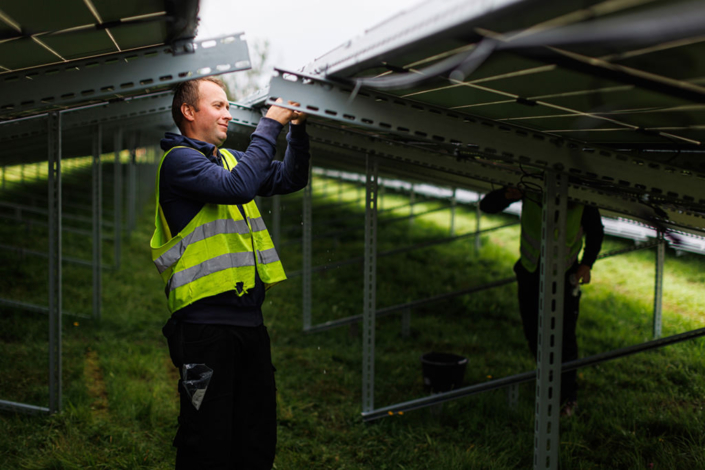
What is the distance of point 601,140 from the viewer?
2.13 m

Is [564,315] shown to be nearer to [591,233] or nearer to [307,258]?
[591,233]

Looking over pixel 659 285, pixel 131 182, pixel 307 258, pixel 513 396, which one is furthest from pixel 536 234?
pixel 131 182

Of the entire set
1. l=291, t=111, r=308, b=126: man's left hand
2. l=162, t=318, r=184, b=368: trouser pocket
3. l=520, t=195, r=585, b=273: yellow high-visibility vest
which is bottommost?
l=162, t=318, r=184, b=368: trouser pocket

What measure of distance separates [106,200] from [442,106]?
1359 centimetres

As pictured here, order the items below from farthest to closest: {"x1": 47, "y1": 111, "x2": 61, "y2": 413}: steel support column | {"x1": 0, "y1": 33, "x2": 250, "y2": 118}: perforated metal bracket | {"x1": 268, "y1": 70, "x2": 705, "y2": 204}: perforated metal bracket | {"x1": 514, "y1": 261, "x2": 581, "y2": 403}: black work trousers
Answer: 1. {"x1": 514, "y1": 261, "x2": 581, "y2": 403}: black work trousers
2. {"x1": 47, "y1": 111, "x2": 61, "y2": 413}: steel support column
3. {"x1": 0, "y1": 33, "x2": 250, "y2": 118}: perforated metal bracket
4. {"x1": 268, "y1": 70, "x2": 705, "y2": 204}: perforated metal bracket

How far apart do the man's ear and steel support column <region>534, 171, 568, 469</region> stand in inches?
52.6

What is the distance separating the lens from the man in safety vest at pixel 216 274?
5.82 ft

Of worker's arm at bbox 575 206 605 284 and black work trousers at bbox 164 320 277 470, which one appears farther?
worker's arm at bbox 575 206 605 284

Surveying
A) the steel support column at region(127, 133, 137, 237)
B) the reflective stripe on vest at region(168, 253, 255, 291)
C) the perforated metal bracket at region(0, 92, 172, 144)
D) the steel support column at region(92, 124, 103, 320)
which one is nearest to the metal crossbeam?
the perforated metal bracket at region(0, 92, 172, 144)

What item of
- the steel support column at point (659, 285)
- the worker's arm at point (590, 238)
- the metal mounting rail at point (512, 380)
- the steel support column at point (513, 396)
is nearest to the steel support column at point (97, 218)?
the metal mounting rail at point (512, 380)

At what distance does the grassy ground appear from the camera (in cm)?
295

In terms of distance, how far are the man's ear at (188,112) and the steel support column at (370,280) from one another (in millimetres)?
1567

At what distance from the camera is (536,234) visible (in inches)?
134

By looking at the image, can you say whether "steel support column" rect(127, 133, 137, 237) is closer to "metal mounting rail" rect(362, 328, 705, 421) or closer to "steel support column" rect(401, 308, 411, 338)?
"steel support column" rect(401, 308, 411, 338)
